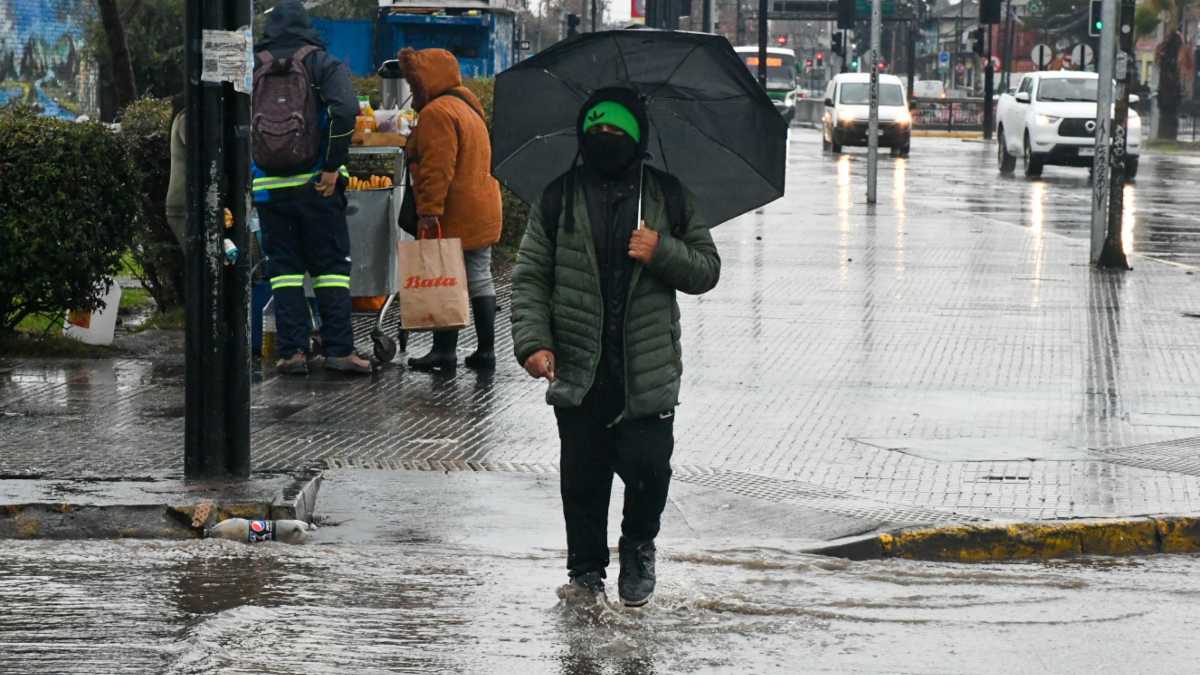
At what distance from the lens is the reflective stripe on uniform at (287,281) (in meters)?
10.7

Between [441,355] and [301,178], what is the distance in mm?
1384

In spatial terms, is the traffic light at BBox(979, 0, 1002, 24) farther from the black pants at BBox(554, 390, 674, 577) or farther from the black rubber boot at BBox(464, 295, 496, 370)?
the black pants at BBox(554, 390, 674, 577)

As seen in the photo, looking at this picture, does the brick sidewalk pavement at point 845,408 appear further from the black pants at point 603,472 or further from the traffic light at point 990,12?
the traffic light at point 990,12

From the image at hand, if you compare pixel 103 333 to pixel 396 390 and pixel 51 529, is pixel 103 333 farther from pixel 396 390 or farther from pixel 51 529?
pixel 51 529

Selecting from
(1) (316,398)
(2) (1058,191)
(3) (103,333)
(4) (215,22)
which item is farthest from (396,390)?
(2) (1058,191)

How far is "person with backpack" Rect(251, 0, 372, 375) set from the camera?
10.4 m

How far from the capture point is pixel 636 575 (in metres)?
6.37

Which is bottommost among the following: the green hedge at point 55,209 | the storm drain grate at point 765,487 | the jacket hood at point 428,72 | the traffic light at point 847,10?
the storm drain grate at point 765,487

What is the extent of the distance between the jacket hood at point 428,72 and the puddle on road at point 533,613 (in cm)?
430

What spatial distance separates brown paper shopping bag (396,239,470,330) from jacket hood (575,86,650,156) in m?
4.61

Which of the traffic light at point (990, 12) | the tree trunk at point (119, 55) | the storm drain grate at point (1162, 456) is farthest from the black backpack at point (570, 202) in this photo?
the traffic light at point (990, 12)

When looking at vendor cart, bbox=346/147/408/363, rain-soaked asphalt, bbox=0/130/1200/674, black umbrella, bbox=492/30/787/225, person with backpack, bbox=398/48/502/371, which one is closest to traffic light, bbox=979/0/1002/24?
vendor cart, bbox=346/147/408/363

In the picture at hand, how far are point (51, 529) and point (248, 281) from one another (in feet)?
4.31

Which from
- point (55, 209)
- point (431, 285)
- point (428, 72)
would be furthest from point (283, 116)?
point (55, 209)
